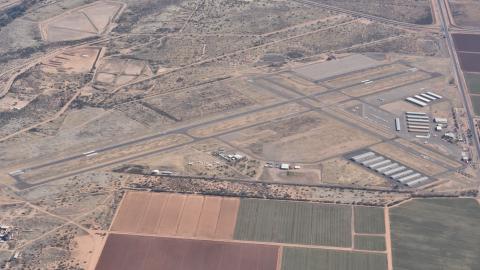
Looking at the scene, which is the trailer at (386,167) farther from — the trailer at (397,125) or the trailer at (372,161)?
the trailer at (397,125)

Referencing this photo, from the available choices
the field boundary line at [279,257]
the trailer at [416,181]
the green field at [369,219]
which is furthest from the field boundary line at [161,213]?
the trailer at [416,181]

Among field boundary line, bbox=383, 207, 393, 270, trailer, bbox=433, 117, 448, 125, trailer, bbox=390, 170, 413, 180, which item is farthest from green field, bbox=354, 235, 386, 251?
trailer, bbox=433, 117, 448, 125

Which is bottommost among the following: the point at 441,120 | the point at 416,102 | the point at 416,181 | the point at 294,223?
the point at 294,223

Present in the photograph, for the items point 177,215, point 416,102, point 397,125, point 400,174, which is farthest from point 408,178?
point 177,215

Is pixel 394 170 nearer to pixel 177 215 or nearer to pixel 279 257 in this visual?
pixel 279 257

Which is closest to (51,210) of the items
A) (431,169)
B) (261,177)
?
(261,177)
